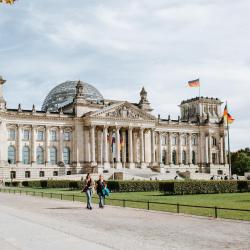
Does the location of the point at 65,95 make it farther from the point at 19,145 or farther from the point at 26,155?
the point at 19,145

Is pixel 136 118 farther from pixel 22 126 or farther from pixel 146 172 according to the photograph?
pixel 22 126

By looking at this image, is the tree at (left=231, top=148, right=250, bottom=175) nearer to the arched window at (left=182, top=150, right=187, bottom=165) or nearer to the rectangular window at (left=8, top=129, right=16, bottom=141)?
the arched window at (left=182, top=150, right=187, bottom=165)

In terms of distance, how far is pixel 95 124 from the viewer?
10038cm

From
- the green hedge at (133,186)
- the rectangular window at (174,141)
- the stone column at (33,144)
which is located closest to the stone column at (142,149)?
the rectangular window at (174,141)

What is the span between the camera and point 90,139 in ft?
332

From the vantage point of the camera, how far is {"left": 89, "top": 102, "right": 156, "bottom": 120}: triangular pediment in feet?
334

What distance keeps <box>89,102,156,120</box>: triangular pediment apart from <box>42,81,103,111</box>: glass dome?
31.4 feet

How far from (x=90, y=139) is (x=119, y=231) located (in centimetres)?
8222

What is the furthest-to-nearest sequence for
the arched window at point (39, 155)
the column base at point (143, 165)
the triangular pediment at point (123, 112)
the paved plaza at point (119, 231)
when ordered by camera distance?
the column base at point (143, 165)
the triangular pediment at point (123, 112)
the arched window at point (39, 155)
the paved plaza at point (119, 231)

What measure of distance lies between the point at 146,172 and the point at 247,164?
45921 mm

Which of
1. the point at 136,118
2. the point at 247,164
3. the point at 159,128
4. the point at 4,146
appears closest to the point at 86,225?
the point at 4,146

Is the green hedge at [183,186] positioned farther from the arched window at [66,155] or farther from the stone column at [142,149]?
the stone column at [142,149]

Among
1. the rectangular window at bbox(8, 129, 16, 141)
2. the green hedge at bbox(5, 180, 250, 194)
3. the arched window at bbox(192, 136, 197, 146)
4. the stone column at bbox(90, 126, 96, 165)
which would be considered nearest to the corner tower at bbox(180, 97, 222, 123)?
the arched window at bbox(192, 136, 197, 146)

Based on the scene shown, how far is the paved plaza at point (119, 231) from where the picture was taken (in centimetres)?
1577
